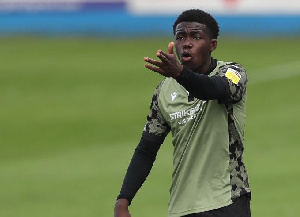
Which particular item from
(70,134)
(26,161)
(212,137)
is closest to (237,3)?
(70,134)

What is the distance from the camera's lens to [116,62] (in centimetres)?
2936

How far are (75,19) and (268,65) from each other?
759 centimetres

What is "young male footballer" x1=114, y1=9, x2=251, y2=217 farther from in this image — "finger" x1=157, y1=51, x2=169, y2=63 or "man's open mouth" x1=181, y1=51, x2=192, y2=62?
"finger" x1=157, y1=51, x2=169, y2=63

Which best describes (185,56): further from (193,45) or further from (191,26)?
(191,26)

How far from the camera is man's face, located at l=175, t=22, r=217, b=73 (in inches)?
280

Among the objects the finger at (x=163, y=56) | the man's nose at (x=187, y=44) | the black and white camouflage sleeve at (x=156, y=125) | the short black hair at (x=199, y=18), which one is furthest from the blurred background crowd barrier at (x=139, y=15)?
the finger at (x=163, y=56)

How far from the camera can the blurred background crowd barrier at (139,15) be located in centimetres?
3278

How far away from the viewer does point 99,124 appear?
22.3 metres

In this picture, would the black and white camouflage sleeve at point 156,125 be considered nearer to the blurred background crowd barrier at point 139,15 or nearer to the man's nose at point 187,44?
the man's nose at point 187,44

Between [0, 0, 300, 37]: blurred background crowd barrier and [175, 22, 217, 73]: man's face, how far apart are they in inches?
1001

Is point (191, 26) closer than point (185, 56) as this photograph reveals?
No

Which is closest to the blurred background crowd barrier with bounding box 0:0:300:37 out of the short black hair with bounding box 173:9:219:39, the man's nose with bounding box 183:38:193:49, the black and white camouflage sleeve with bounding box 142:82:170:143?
the black and white camouflage sleeve with bounding box 142:82:170:143

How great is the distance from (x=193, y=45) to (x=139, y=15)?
1043 inches

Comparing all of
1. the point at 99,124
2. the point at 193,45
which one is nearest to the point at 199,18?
the point at 193,45
